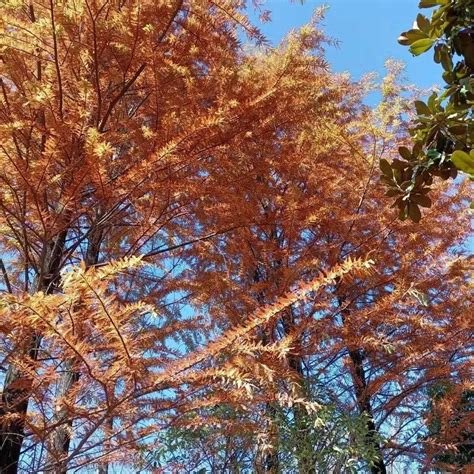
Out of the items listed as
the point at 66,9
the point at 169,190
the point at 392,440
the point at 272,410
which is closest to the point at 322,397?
the point at 272,410

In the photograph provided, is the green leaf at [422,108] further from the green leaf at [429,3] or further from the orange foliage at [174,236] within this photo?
the orange foliage at [174,236]

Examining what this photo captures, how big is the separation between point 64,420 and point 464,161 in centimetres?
163

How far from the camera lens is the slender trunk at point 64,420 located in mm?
1859

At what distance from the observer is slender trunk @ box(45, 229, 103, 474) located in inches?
73.2

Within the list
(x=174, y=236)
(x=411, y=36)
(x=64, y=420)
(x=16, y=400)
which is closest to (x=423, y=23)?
(x=411, y=36)

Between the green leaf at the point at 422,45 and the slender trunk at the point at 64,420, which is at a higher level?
the green leaf at the point at 422,45

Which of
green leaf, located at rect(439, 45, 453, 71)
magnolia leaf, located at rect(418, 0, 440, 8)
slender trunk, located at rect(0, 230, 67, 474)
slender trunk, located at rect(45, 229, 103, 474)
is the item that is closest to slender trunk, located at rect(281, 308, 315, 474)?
slender trunk, located at rect(45, 229, 103, 474)

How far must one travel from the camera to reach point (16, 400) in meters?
1.99

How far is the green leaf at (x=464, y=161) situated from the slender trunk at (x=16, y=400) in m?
1.69

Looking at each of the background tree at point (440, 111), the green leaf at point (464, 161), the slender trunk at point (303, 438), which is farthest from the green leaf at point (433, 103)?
the slender trunk at point (303, 438)

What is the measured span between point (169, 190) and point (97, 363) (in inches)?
37.6

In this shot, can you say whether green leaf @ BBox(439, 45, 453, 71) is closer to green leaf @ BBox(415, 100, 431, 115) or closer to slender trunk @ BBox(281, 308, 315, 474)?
green leaf @ BBox(415, 100, 431, 115)

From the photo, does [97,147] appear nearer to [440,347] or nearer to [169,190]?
[169,190]

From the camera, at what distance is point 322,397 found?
3.58 m
